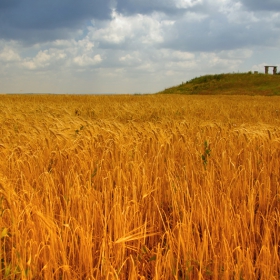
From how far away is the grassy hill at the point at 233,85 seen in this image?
3066 cm

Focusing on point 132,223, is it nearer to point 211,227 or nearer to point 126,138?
point 211,227

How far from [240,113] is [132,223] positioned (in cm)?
760

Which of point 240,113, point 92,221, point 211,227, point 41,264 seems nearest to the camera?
point 41,264

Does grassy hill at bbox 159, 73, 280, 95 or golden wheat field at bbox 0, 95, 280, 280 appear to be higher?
grassy hill at bbox 159, 73, 280, 95

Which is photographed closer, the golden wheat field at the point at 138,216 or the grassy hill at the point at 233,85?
the golden wheat field at the point at 138,216

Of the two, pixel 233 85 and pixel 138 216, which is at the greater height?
pixel 233 85

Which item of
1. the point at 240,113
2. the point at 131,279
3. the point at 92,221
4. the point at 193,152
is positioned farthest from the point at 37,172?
the point at 240,113

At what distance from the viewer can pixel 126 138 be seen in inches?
135

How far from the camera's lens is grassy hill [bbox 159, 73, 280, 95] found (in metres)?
30.7

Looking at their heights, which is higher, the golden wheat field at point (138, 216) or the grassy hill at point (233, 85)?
the grassy hill at point (233, 85)

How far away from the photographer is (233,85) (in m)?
34.3

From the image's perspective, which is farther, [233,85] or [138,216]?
[233,85]

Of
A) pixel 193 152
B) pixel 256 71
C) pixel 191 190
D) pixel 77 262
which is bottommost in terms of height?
pixel 77 262

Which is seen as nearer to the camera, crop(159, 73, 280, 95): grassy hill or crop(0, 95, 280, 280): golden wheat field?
crop(0, 95, 280, 280): golden wheat field
